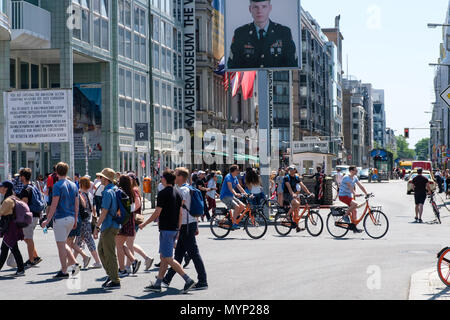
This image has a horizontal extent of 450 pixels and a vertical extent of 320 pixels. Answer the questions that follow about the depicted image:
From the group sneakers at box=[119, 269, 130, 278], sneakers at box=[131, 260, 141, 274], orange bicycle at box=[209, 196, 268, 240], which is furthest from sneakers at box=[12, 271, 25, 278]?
orange bicycle at box=[209, 196, 268, 240]

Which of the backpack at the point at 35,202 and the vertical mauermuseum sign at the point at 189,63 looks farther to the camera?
the vertical mauermuseum sign at the point at 189,63

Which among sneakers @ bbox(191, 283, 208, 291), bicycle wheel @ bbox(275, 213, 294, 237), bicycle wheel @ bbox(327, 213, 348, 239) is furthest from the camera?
bicycle wheel @ bbox(275, 213, 294, 237)

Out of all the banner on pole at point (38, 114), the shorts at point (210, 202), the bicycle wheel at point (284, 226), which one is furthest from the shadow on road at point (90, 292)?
the banner on pole at point (38, 114)

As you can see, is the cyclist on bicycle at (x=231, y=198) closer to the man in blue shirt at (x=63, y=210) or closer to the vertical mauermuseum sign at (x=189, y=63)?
the man in blue shirt at (x=63, y=210)

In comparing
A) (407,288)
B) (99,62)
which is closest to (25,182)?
(407,288)

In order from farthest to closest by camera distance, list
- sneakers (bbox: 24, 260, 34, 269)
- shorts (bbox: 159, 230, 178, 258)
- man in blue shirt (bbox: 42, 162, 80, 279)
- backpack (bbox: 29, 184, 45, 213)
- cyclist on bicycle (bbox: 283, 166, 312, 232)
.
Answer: cyclist on bicycle (bbox: 283, 166, 312, 232), backpack (bbox: 29, 184, 45, 213), sneakers (bbox: 24, 260, 34, 269), man in blue shirt (bbox: 42, 162, 80, 279), shorts (bbox: 159, 230, 178, 258)

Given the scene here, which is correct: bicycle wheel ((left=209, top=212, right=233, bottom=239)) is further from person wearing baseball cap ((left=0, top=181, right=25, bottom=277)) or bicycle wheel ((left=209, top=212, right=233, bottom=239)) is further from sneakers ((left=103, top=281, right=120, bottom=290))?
sneakers ((left=103, top=281, right=120, bottom=290))

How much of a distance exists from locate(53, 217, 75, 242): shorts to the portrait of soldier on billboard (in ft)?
53.4

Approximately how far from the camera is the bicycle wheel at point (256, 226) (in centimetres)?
2009

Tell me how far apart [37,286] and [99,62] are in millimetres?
29610

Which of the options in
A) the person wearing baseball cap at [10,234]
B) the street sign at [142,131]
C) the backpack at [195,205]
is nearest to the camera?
the backpack at [195,205]

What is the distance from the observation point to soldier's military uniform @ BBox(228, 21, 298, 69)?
91.7ft

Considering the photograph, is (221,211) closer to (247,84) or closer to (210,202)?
(210,202)

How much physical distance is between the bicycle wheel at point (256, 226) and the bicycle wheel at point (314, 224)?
5.27ft
